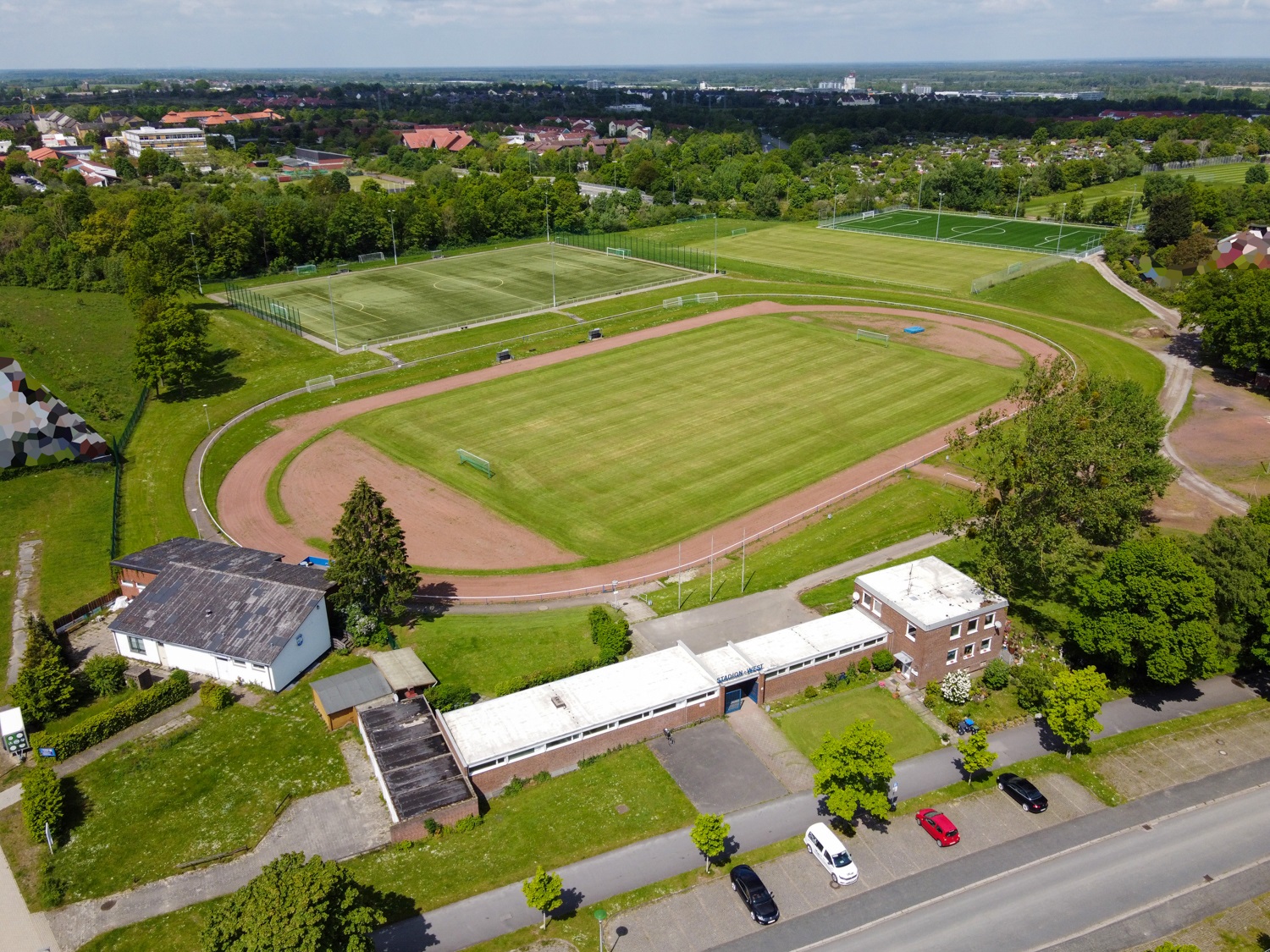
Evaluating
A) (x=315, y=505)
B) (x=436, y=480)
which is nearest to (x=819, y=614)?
(x=436, y=480)

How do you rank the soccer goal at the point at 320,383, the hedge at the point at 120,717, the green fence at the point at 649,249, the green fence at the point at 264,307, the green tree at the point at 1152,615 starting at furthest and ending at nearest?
the green fence at the point at 649,249
the green fence at the point at 264,307
the soccer goal at the point at 320,383
the green tree at the point at 1152,615
the hedge at the point at 120,717

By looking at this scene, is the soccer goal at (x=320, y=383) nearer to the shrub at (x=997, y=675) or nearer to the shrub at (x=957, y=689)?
the shrub at (x=957, y=689)

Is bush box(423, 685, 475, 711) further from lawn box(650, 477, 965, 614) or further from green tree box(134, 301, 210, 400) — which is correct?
green tree box(134, 301, 210, 400)

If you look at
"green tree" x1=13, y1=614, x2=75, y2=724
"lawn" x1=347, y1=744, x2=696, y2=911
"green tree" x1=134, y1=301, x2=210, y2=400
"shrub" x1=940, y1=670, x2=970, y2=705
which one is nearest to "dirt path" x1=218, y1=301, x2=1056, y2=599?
"green tree" x1=134, y1=301, x2=210, y2=400

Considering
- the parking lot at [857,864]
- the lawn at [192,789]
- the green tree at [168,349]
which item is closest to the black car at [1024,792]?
the parking lot at [857,864]

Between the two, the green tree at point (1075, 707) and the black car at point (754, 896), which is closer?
the black car at point (754, 896)

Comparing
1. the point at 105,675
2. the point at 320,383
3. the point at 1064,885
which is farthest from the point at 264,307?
the point at 1064,885
